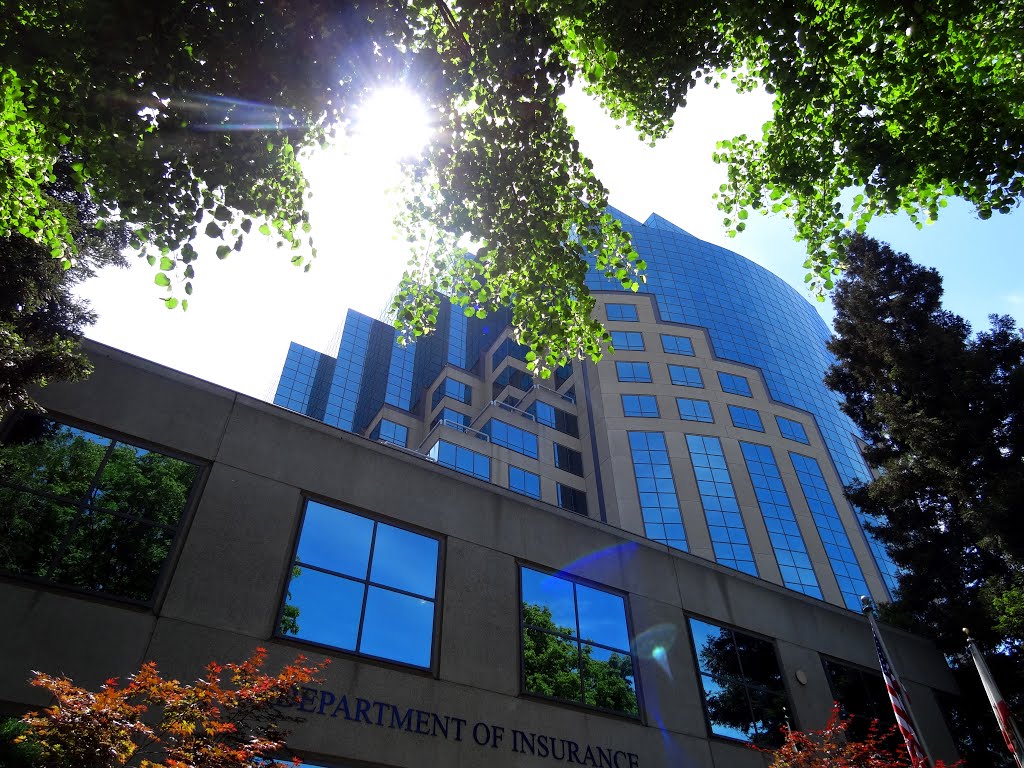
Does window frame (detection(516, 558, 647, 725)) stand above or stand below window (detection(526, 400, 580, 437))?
below

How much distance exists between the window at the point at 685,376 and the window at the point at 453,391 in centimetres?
2111

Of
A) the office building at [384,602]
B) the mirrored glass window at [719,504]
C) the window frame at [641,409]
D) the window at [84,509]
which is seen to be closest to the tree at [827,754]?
the office building at [384,602]

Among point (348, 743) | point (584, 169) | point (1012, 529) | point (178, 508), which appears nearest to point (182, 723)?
point (348, 743)

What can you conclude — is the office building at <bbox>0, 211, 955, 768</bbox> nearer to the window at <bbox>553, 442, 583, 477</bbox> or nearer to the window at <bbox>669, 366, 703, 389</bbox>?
the window at <bbox>553, 442, 583, 477</bbox>

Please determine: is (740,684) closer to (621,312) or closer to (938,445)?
(938,445)

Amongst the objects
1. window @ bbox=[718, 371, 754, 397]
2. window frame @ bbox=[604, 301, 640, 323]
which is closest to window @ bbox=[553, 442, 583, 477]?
window frame @ bbox=[604, 301, 640, 323]

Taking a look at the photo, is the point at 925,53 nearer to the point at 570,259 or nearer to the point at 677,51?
the point at 677,51

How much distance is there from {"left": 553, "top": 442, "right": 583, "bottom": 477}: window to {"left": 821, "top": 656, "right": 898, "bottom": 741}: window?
41352 mm

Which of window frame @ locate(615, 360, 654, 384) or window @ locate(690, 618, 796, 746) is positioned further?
window frame @ locate(615, 360, 654, 384)

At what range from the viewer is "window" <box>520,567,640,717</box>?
46.7ft

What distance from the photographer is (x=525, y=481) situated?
2297 inches

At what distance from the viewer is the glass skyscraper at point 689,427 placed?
5375 centimetres

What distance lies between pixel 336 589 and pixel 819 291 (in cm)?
1166

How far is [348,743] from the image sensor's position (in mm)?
11047
